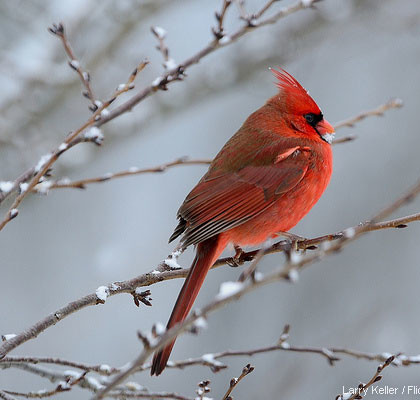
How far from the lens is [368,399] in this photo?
5.43 meters

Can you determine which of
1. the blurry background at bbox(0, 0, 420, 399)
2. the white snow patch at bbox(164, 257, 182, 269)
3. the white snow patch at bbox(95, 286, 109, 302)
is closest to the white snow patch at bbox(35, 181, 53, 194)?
the white snow patch at bbox(95, 286, 109, 302)

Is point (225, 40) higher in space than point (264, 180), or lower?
lower

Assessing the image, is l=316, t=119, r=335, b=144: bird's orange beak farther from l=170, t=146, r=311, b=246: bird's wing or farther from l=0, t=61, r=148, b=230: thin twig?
l=0, t=61, r=148, b=230: thin twig

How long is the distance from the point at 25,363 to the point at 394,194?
4599 mm

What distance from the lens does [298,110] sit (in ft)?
11.7

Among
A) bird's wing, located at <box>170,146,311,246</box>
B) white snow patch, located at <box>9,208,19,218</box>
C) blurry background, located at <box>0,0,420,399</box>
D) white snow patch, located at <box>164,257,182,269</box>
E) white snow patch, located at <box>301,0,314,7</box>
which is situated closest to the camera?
white snow patch, located at <box>9,208,19,218</box>

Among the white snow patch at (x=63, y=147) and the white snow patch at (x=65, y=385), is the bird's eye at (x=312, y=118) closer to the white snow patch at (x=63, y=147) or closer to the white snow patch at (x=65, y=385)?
the white snow patch at (x=63, y=147)

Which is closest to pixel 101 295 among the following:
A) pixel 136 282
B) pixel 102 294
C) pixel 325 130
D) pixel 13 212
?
pixel 102 294

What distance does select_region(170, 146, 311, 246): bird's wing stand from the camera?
10.1 ft

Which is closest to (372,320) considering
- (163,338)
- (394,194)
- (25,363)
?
(394,194)

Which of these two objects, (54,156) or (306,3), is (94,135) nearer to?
(54,156)

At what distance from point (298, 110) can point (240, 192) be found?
1.97 feet

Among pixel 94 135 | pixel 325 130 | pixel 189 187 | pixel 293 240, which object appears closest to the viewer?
pixel 94 135

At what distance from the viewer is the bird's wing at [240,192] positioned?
121 inches
